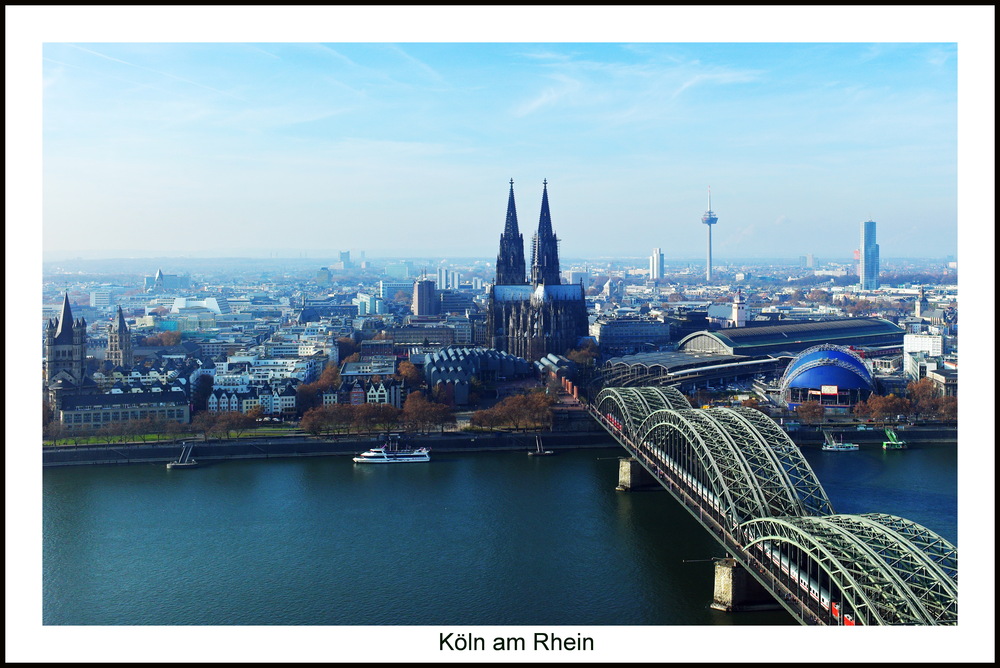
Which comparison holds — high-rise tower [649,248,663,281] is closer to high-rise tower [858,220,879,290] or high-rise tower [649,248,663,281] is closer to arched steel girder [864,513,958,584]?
high-rise tower [858,220,879,290]

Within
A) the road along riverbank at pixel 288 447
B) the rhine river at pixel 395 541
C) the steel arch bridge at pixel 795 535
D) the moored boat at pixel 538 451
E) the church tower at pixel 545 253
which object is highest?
the church tower at pixel 545 253

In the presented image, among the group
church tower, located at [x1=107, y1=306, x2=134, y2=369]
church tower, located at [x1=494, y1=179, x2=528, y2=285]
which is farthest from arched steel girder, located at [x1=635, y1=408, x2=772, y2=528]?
church tower, located at [x1=494, y1=179, x2=528, y2=285]

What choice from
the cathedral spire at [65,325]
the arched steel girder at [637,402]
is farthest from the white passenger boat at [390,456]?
the cathedral spire at [65,325]

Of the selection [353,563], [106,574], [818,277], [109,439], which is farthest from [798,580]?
[818,277]

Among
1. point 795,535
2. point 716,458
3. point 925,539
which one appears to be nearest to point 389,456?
point 716,458

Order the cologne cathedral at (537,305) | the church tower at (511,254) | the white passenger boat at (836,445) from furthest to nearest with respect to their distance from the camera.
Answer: the church tower at (511,254) → the cologne cathedral at (537,305) → the white passenger boat at (836,445)

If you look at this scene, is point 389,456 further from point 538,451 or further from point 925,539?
point 925,539

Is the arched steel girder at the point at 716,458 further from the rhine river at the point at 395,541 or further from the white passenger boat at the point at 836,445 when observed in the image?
the white passenger boat at the point at 836,445
